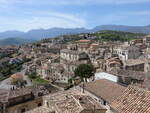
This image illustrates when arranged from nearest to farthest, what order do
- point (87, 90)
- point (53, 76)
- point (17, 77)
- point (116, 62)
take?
point (87, 90) → point (116, 62) → point (17, 77) → point (53, 76)

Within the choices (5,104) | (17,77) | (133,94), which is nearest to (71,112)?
(133,94)

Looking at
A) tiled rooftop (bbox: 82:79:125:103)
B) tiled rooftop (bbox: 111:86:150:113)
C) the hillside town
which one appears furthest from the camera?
tiled rooftop (bbox: 82:79:125:103)

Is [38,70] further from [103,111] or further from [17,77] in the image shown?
[103,111]

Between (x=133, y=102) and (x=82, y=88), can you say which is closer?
(x=133, y=102)

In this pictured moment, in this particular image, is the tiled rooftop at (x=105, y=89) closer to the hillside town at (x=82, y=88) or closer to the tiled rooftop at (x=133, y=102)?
the hillside town at (x=82, y=88)

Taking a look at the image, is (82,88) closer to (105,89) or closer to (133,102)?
(105,89)

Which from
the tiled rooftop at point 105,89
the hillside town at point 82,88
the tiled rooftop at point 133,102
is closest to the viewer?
the tiled rooftop at point 133,102

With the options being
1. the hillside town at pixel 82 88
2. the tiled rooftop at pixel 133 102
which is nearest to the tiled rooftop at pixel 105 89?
the hillside town at pixel 82 88

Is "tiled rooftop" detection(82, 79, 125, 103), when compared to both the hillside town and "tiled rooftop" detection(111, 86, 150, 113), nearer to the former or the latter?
the hillside town

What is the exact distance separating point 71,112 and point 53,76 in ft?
171

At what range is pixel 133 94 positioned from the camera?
10.7 meters

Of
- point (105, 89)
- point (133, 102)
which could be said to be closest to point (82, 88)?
point (105, 89)

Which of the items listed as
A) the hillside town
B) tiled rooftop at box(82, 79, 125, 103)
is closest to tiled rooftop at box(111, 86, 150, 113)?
the hillside town

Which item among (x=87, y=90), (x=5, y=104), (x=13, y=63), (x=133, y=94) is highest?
(x=133, y=94)
